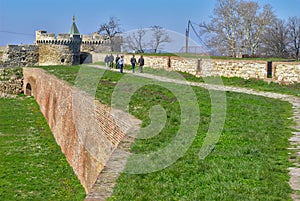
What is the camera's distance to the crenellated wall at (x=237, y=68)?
1659cm

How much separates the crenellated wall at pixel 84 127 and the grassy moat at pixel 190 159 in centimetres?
35

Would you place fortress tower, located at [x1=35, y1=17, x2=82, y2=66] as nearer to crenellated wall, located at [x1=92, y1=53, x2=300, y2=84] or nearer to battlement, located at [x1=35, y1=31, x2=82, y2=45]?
battlement, located at [x1=35, y1=31, x2=82, y2=45]

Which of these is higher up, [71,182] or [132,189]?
[132,189]

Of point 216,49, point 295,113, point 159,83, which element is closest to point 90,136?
point 295,113

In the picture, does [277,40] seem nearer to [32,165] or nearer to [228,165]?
[32,165]

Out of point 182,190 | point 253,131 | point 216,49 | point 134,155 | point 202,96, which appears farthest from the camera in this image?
point 216,49

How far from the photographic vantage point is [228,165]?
6324 mm

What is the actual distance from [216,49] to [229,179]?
3945cm

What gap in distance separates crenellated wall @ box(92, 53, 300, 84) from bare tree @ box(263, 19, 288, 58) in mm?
17691

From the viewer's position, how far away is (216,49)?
146 feet

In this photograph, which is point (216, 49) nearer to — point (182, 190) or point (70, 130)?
Answer: point (70, 130)

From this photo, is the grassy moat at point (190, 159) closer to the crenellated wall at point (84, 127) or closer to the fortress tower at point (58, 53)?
the crenellated wall at point (84, 127)

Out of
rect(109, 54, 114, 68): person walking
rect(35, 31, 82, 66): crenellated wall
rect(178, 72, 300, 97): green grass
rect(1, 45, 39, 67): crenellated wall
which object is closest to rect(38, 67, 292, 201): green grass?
rect(178, 72, 300, 97): green grass

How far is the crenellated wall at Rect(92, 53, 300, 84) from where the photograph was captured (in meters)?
16.6
